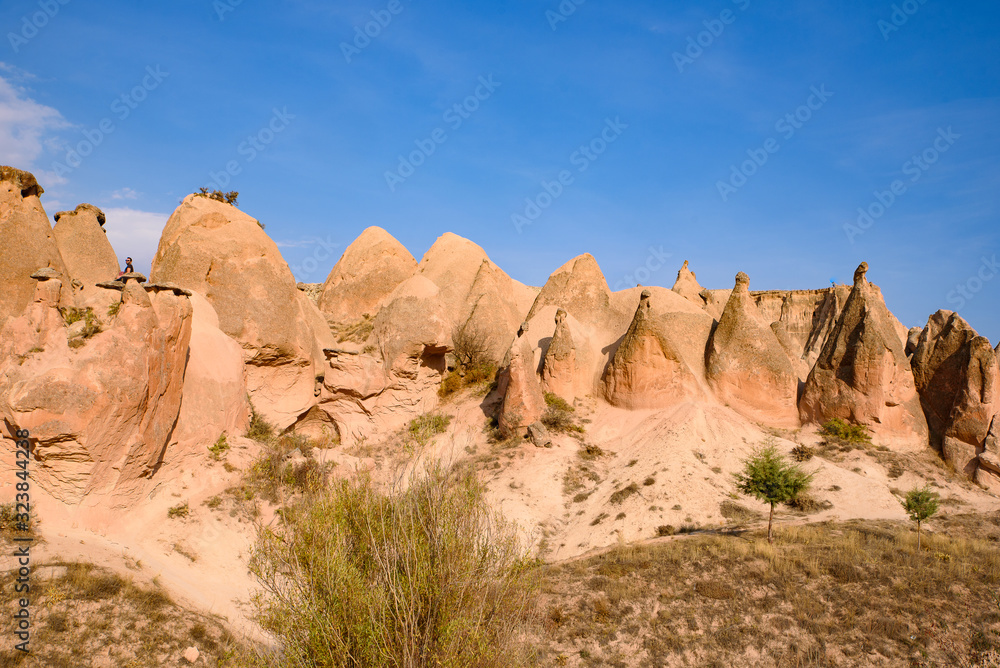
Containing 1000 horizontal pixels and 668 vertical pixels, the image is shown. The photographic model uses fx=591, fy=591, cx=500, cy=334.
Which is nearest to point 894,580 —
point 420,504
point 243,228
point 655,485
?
point 655,485

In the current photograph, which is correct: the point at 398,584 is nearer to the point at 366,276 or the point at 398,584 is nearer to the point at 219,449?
the point at 219,449

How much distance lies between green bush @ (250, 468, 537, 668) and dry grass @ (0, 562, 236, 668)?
9.91 feet

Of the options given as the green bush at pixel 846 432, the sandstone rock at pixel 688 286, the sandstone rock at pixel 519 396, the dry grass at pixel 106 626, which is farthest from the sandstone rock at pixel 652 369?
the dry grass at pixel 106 626

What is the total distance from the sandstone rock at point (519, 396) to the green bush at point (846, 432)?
1018 cm

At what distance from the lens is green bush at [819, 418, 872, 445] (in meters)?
20.1

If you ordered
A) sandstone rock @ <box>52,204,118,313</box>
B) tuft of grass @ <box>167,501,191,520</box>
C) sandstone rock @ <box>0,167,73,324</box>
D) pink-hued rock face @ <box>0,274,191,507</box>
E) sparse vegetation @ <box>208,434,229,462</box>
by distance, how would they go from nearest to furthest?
1. pink-hued rock face @ <box>0,274,191,507</box>
2. tuft of grass @ <box>167,501,191,520</box>
3. sparse vegetation @ <box>208,434,229,462</box>
4. sandstone rock @ <box>0,167,73,324</box>
5. sandstone rock @ <box>52,204,118,313</box>

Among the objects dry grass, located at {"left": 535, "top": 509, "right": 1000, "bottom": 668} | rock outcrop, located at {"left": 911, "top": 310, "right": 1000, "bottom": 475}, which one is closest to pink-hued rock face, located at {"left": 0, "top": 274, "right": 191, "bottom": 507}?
dry grass, located at {"left": 535, "top": 509, "right": 1000, "bottom": 668}

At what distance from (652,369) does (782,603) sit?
11.2 metres

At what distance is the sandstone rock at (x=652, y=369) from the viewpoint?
21.7 metres

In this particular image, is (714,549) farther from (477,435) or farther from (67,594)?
(67,594)

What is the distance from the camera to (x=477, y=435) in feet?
70.6

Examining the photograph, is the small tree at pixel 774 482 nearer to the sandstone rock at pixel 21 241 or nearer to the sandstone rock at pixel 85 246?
the sandstone rock at pixel 21 241

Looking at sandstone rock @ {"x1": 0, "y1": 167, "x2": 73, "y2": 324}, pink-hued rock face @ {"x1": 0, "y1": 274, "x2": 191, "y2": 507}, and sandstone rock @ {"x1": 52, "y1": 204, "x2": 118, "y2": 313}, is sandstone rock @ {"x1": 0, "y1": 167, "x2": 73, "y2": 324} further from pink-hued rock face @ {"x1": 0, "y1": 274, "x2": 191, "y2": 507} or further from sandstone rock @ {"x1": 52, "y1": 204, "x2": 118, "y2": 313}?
pink-hued rock face @ {"x1": 0, "y1": 274, "x2": 191, "y2": 507}

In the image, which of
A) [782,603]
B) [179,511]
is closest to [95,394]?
[179,511]
